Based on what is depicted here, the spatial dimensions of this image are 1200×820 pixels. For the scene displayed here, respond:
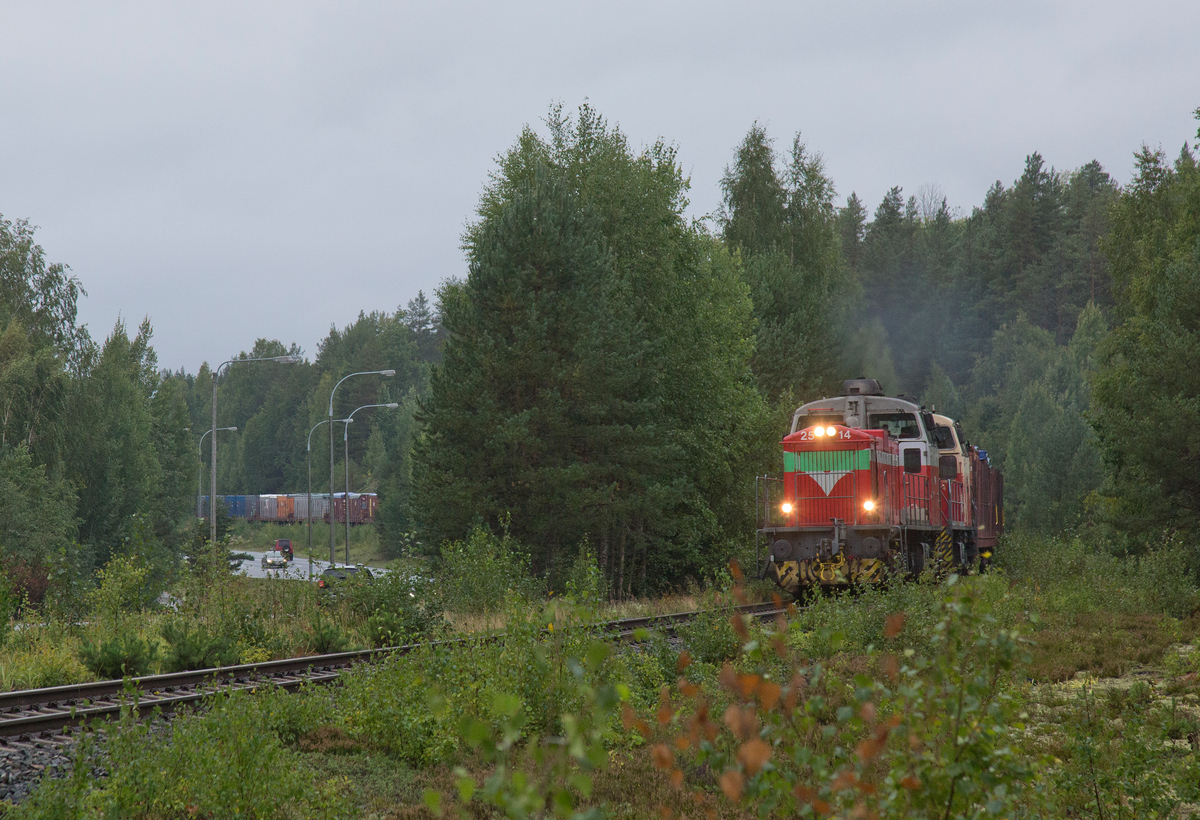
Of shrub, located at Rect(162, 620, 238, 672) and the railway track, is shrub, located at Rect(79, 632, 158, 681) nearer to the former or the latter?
shrub, located at Rect(162, 620, 238, 672)

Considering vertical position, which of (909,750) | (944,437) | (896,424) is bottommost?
(909,750)

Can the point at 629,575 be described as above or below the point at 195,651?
below

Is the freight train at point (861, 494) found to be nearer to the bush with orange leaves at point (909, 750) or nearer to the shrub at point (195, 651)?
the shrub at point (195, 651)

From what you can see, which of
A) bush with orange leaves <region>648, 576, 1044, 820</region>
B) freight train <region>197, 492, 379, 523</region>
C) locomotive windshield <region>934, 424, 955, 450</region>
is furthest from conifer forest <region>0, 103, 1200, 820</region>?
freight train <region>197, 492, 379, 523</region>

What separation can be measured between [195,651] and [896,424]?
14444 millimetres

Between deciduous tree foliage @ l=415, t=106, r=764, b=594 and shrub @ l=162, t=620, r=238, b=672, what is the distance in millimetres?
10977

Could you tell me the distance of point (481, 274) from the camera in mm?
26031

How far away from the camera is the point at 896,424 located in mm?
21234

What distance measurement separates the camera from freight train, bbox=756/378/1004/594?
62.3ft

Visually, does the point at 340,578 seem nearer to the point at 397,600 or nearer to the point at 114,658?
the point at 397,600

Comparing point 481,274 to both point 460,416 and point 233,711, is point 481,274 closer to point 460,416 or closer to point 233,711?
point 460,416

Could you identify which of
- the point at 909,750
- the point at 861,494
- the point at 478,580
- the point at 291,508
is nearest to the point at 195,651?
the point at 478,580

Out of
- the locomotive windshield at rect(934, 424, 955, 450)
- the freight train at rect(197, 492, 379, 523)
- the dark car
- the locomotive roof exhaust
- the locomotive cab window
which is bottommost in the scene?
the freight train at rect(197, 492, 379, 523)

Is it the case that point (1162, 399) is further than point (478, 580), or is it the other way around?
point (1162, 399)
